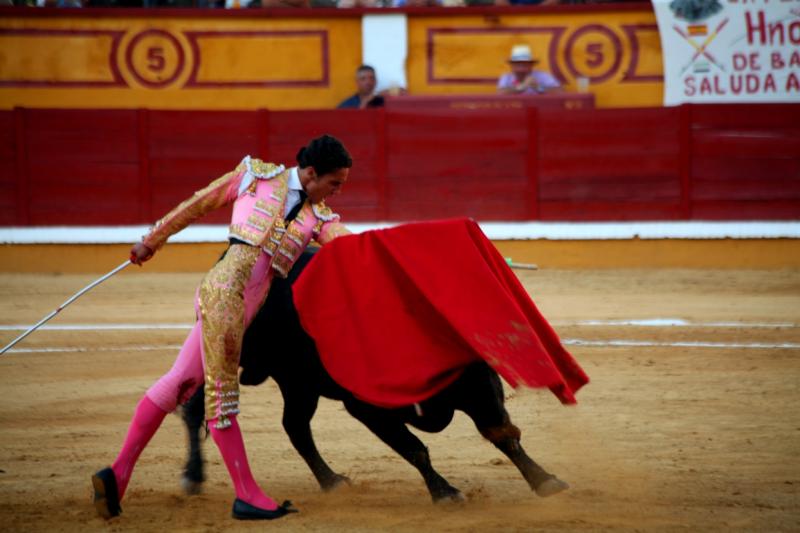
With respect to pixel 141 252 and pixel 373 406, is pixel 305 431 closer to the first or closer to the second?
pixel 373 406

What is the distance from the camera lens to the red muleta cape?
3.20 meters

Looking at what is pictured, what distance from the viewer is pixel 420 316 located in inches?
129

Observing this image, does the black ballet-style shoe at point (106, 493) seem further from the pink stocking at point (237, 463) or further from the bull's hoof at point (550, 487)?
the bull's hoof at point (550, 487)

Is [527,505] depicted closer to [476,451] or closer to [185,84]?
[476,451]

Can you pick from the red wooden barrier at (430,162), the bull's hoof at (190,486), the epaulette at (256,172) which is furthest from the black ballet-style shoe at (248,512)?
the red wooden barrier at (430,162)

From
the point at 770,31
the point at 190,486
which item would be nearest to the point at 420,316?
the point at 190,486

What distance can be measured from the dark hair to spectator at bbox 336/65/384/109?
628 cm

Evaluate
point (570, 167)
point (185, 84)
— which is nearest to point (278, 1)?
point (185, 84)

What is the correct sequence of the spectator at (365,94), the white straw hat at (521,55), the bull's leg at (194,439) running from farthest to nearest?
the spectator at (365,94), the white straw hat at (521,55), the bull's leg at (194,439)

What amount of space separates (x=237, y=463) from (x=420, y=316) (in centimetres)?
61

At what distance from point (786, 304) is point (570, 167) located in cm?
246

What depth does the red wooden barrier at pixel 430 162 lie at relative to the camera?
9.35 meters

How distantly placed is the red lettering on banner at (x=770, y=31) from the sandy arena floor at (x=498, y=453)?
3360mm

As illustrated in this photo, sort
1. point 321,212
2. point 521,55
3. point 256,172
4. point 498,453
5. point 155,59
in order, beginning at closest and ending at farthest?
point 256,172 → point 321,212 → point 498,453 → point 521,55 → point 155,59
